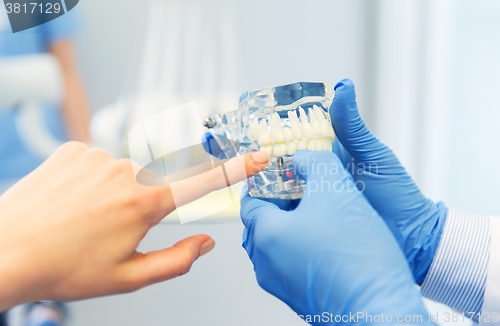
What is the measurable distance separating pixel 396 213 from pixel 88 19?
111cm

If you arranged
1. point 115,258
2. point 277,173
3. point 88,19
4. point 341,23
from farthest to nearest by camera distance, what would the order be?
point 341,23
point 88,19
point 277,173
point 115,258

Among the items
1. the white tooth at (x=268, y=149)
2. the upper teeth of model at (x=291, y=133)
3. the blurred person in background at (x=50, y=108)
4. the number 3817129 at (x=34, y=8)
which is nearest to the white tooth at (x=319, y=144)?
the upper teeth of model at (x=291, y=133)

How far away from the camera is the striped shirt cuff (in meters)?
0.68

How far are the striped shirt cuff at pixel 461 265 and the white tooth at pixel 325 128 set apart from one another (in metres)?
0.37

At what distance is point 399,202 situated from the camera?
2.36 feet

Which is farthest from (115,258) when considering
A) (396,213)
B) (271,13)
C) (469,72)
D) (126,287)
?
(469,72)

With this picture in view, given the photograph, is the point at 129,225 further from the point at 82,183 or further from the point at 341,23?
the point at 341,23

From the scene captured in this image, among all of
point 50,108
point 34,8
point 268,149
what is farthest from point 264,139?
point 34,8

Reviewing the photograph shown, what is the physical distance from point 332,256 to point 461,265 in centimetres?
43

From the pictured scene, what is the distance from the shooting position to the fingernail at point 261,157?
60 cm

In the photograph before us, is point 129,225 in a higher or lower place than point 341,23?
lower

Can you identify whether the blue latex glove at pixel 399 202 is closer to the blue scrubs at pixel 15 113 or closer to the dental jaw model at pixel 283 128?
the dental jaw model at pixel 283 128

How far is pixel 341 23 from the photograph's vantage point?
111 cm

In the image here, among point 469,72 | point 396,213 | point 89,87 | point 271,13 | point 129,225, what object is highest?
point 271,13
